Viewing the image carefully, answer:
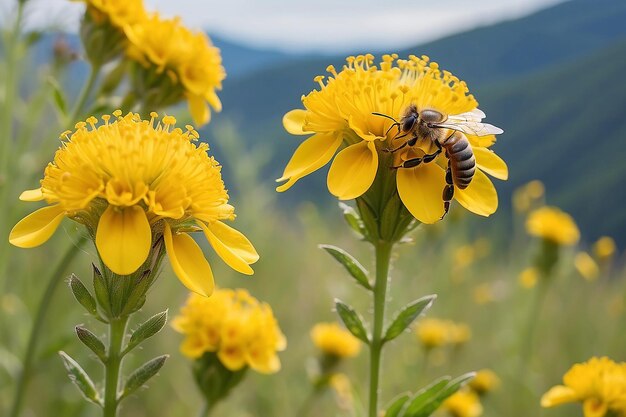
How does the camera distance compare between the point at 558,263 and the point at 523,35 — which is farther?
the point at 523,35

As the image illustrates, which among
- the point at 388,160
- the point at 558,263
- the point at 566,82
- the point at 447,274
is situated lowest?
the point at 388,160

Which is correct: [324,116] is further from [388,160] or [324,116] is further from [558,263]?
[558,263]

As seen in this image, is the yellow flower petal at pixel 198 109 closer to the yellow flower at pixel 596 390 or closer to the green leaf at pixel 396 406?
the green leaf at pixel 396 406

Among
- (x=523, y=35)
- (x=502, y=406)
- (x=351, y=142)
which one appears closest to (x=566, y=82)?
(x=523, y=35)

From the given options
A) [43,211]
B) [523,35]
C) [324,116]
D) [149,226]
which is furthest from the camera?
[523,35]

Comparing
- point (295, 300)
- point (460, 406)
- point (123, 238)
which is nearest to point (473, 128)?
point (123, 238)

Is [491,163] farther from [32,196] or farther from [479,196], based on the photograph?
[32,196]

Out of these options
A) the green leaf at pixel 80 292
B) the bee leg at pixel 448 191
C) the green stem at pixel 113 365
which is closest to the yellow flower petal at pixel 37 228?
the green leaf at pixel 80 292
